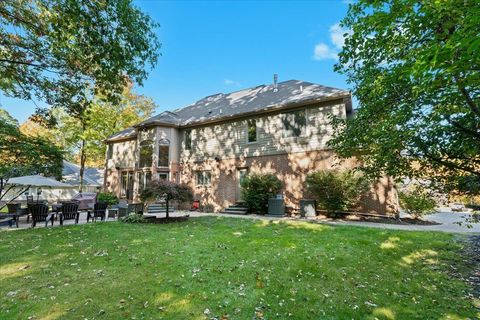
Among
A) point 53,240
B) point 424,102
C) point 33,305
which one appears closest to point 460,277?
point 424,102

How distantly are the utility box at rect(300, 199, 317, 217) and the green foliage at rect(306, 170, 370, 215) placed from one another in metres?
0.44

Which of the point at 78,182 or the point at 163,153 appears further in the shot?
the point at 78,182

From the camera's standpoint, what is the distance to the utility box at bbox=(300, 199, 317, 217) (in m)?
12.8

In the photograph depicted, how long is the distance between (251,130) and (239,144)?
1.28 m

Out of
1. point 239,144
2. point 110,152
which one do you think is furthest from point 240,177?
point 110,152

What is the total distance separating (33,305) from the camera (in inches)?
144

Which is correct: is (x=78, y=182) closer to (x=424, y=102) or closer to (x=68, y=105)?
(x=68, y=105)

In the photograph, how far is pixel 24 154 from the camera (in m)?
7.90

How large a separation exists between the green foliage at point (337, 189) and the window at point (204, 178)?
788 centimetres

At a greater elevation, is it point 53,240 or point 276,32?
point 276,32

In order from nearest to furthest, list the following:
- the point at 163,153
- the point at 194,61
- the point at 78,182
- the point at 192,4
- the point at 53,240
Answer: the point at 53,240 < the point at 192,4 < the point at 194,61 < the point at 163,153 < the point at 78,182

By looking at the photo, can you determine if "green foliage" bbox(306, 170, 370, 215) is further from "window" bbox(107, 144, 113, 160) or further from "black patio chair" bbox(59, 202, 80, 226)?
"window" bbox(107, 144, 113, 160)

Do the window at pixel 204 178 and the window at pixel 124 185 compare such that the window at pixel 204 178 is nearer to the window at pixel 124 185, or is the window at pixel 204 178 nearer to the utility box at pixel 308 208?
the utility box at pixel 308 208

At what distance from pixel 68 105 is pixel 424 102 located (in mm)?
11071
